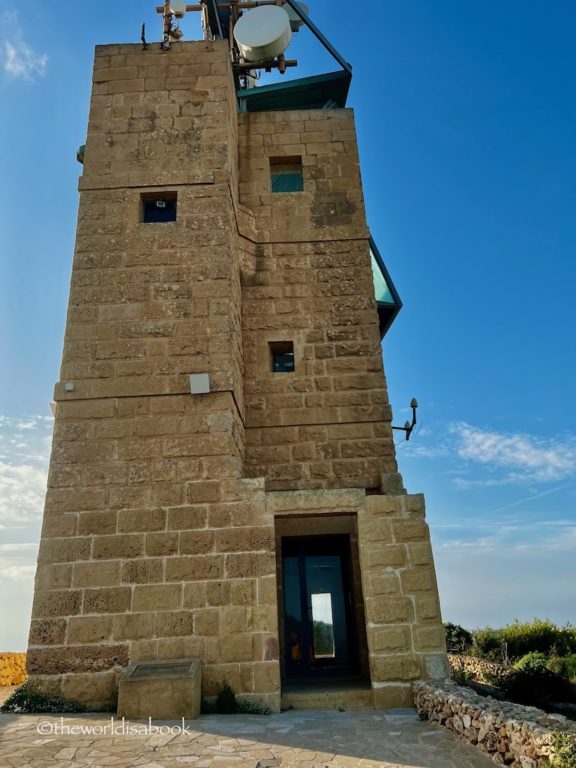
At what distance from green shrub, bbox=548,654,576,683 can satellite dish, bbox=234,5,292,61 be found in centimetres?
1224

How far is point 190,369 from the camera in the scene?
261 inches

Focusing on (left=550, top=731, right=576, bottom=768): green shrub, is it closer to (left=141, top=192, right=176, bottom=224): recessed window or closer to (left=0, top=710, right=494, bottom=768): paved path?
(left=0, top=710, right=494, bottom=768): paved path

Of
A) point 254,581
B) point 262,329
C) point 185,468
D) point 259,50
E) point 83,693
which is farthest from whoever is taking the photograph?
point 259,50

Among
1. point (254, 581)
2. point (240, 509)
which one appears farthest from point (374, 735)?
point (240, 509)

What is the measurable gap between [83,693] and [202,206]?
5731 millimetres

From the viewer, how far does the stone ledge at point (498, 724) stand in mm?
3295

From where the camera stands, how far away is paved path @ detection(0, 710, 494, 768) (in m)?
3.73

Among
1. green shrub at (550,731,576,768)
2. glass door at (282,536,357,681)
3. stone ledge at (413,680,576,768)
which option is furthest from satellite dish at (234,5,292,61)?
green shrub at (550,731,576,768)

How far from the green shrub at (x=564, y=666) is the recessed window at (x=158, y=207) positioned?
1041 centimetres

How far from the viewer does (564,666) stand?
35.8 ft

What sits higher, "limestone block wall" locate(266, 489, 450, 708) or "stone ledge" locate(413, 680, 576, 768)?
"limestone block wall" locate(266, 489, 450, 708)

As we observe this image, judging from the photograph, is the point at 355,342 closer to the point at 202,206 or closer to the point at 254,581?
the point at 202,206

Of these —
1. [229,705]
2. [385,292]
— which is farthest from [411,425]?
[229,705]

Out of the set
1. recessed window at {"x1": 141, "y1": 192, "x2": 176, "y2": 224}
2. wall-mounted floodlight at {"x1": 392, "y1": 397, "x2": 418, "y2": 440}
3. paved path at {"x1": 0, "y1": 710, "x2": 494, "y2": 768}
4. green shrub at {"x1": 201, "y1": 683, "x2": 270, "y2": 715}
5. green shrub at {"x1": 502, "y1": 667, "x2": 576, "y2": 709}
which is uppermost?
recessed window at {"x1": 141, "y1": 192, "x2": 176, "y2": 224}
